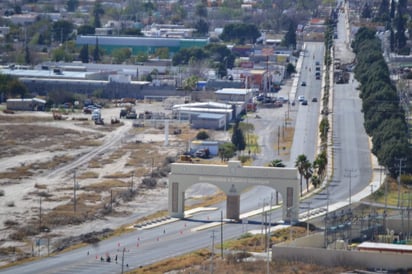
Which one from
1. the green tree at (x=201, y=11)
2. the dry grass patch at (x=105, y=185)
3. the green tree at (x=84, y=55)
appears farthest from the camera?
the green tree at (x=201, y=11)

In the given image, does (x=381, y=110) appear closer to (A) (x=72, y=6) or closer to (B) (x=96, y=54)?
(B) (x=96, y=54)

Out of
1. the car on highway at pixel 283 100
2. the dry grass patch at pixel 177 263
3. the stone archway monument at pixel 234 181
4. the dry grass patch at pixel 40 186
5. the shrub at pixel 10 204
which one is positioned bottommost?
the car on highway at pixel 283 100

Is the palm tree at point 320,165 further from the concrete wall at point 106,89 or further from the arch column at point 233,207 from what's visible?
the concrete wall at point 106,89

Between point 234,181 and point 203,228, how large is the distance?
1441mm

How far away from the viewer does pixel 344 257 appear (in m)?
31.5

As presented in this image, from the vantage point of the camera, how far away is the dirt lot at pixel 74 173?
37.3 m

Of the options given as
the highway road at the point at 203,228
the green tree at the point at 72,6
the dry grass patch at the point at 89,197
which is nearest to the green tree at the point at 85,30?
the green tree at the point at 72,6

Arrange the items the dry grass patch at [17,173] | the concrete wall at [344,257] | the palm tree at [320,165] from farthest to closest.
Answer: the dry grass patch at [17,173]
the palm tree at [320,165]
the concrete wall at [344,257]

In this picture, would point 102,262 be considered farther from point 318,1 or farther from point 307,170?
point 318,1

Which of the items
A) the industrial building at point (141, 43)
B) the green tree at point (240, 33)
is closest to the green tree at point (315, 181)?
the industrial building at point (141, 43)

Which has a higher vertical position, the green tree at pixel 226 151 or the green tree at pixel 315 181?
the green tree at pixel 315 181

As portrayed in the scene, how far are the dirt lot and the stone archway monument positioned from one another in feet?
5.00

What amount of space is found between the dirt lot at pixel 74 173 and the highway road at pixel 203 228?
1314 millimetres

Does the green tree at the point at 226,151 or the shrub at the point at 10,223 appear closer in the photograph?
the shrub at the point at 10,223
